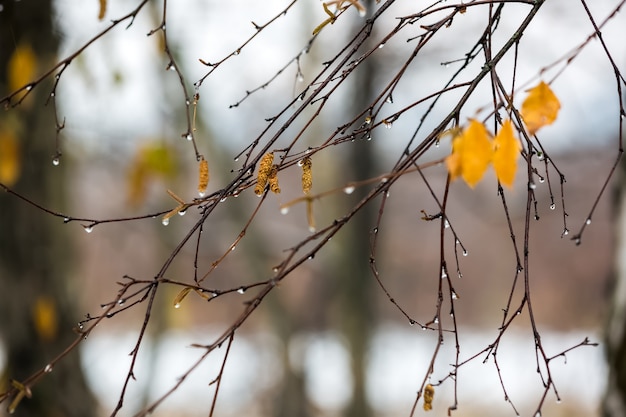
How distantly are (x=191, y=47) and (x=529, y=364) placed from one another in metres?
5.90

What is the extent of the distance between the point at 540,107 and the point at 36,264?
99.6 inches

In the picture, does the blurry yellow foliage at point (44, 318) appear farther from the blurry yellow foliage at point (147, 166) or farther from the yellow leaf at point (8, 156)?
the blurry yellow foliage at point (147, 166)

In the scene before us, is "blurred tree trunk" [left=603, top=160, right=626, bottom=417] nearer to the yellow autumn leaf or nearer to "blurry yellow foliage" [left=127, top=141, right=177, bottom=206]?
the yellow autumn leaf

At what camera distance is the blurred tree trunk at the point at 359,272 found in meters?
4.39

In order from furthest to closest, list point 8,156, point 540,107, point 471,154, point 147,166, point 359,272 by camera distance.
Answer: point 359,272, point 147,166, point 8,156, point 540,107, point 471,154

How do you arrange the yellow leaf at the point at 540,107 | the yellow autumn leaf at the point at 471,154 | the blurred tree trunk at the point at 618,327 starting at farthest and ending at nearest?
the blurred tree trunk at the point at 618,327 → the yellow leaf at the point at 540,107 → the yellow autumn leaf at the point at 471,154

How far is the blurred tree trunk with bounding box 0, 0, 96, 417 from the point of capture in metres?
2.80

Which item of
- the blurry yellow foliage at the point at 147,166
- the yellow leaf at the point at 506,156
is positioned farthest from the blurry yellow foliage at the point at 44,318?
the yellow leaf at the point at 506,156

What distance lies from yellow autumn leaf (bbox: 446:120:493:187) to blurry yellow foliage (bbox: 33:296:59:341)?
253 centimetres

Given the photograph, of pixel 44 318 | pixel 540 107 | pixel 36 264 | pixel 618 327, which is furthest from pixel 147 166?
pixel 540 107

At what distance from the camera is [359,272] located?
4426 mm

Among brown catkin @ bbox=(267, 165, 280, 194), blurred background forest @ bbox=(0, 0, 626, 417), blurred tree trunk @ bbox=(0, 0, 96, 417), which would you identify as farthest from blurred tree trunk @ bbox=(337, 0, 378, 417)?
brown catkin @ bbox=(267, 165, 280, 194)

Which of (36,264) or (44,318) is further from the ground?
(36,264)

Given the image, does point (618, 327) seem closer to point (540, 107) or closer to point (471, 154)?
point (540, 107)
